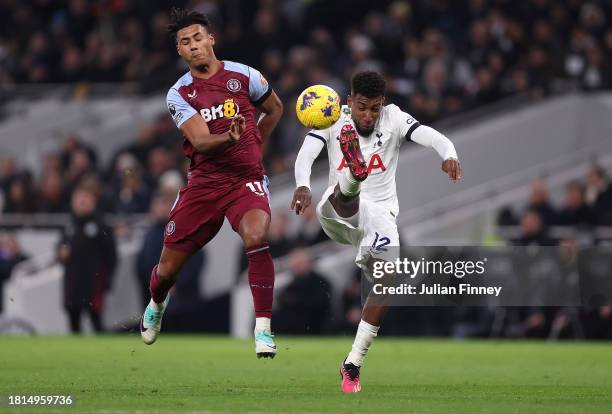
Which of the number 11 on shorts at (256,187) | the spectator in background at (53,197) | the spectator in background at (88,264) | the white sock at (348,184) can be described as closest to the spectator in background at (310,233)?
the spectator in background at (88,264)

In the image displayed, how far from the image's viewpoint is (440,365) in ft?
44.3

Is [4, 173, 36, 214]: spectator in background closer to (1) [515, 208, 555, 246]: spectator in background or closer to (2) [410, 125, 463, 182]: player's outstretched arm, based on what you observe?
(1) [515, 208, 555, 246]: spectator in background

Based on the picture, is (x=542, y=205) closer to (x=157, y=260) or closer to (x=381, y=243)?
Result: (x=157, y=260)

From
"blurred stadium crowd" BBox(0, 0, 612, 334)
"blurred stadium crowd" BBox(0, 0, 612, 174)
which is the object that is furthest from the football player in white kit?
"blurred stadium crowd" BBox(0, 0, 612, 174)

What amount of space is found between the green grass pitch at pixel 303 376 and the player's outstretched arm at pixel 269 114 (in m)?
2.11

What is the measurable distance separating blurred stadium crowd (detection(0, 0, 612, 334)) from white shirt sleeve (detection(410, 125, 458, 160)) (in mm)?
8560

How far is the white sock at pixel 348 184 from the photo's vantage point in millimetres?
10227

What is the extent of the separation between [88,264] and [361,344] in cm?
965

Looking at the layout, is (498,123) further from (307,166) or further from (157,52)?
(307,166)

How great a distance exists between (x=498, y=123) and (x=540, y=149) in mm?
922

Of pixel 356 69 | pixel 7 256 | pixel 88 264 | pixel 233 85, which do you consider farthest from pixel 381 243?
pixel 356 69

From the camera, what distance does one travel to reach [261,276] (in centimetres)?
1030

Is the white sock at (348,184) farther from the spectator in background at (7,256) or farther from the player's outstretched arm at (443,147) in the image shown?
the spectator in background at (7,256)

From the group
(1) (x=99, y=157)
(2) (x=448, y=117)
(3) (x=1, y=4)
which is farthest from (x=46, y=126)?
(2) (x=448, y=117)
